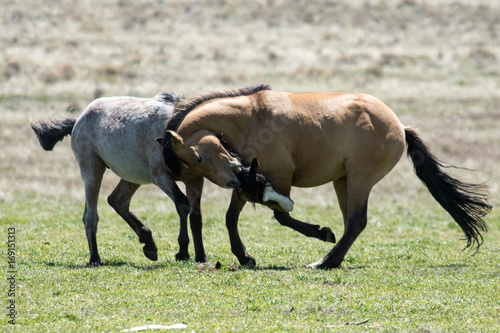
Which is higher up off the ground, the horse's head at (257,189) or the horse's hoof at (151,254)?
the horse's head at (257,189)

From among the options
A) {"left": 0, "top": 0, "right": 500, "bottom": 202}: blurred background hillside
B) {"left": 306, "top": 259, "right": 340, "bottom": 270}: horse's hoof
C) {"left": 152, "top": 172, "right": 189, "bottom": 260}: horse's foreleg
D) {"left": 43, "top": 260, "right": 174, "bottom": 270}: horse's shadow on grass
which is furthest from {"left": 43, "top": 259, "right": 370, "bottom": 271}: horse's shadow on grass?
{"left": 0, "top": 0, "right": 500, "bottom": 202}: blurred background hillside

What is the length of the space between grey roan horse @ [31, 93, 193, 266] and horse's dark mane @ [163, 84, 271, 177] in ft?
1.50

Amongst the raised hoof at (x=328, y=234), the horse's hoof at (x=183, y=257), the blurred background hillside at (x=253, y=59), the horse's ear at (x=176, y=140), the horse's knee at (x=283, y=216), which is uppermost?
the horse's ear at (x=176, y=140)

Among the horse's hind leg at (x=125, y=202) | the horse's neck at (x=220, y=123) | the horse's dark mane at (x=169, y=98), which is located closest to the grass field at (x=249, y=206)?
the horse's dark mane at (x=169, y=98)

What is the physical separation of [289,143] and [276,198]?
92 centimetres

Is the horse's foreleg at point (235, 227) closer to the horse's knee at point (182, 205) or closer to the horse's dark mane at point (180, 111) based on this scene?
the horse's knee at point (182, 205)

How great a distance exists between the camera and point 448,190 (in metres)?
11.0

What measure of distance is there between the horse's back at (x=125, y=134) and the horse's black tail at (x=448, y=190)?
3.83 meters

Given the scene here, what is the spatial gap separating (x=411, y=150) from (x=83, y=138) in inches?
201

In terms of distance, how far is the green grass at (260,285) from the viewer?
284 inches

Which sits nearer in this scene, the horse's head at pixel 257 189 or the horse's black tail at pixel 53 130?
the horse's head at pixel 257 189

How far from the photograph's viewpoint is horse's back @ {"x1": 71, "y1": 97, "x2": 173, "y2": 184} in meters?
10.5

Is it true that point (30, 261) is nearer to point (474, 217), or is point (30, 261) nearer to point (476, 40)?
point (474, 217)

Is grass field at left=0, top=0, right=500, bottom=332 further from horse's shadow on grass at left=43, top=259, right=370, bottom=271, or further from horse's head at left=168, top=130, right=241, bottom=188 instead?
horse's head at left=168, top=130, right=241, bottom=188
